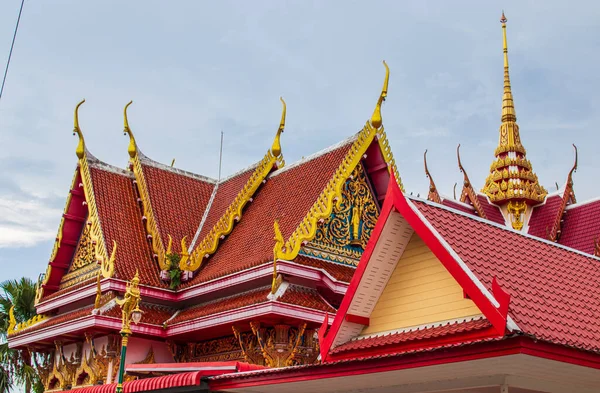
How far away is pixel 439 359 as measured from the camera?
22.6ft

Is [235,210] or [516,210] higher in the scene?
[516,210]

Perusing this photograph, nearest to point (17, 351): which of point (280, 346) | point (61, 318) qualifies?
point (61, 318)

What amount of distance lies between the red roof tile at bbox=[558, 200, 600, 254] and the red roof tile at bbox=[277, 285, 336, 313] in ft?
28.3

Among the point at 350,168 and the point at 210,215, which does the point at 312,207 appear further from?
the point at 210,215

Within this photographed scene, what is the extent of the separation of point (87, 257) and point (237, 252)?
3.95 meters

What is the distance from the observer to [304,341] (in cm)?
1402

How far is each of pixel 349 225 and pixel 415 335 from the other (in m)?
7.69

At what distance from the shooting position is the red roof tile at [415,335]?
24.7ft

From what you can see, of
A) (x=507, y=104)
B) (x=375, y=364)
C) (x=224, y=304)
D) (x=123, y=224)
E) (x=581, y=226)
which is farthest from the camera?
(x=507, y=104)

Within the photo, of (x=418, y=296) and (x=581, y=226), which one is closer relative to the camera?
(x=418, y=296)

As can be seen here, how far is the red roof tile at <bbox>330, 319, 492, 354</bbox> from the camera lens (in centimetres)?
753

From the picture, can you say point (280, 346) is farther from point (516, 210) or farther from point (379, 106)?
point (516, 210)

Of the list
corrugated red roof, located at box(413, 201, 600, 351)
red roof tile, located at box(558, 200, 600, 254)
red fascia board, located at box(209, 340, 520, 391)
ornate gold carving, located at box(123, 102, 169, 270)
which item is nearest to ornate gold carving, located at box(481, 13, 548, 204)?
red roof tile, located at box(558, 200, 600, 254)

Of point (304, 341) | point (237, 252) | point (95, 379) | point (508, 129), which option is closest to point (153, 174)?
point (237, 252)
